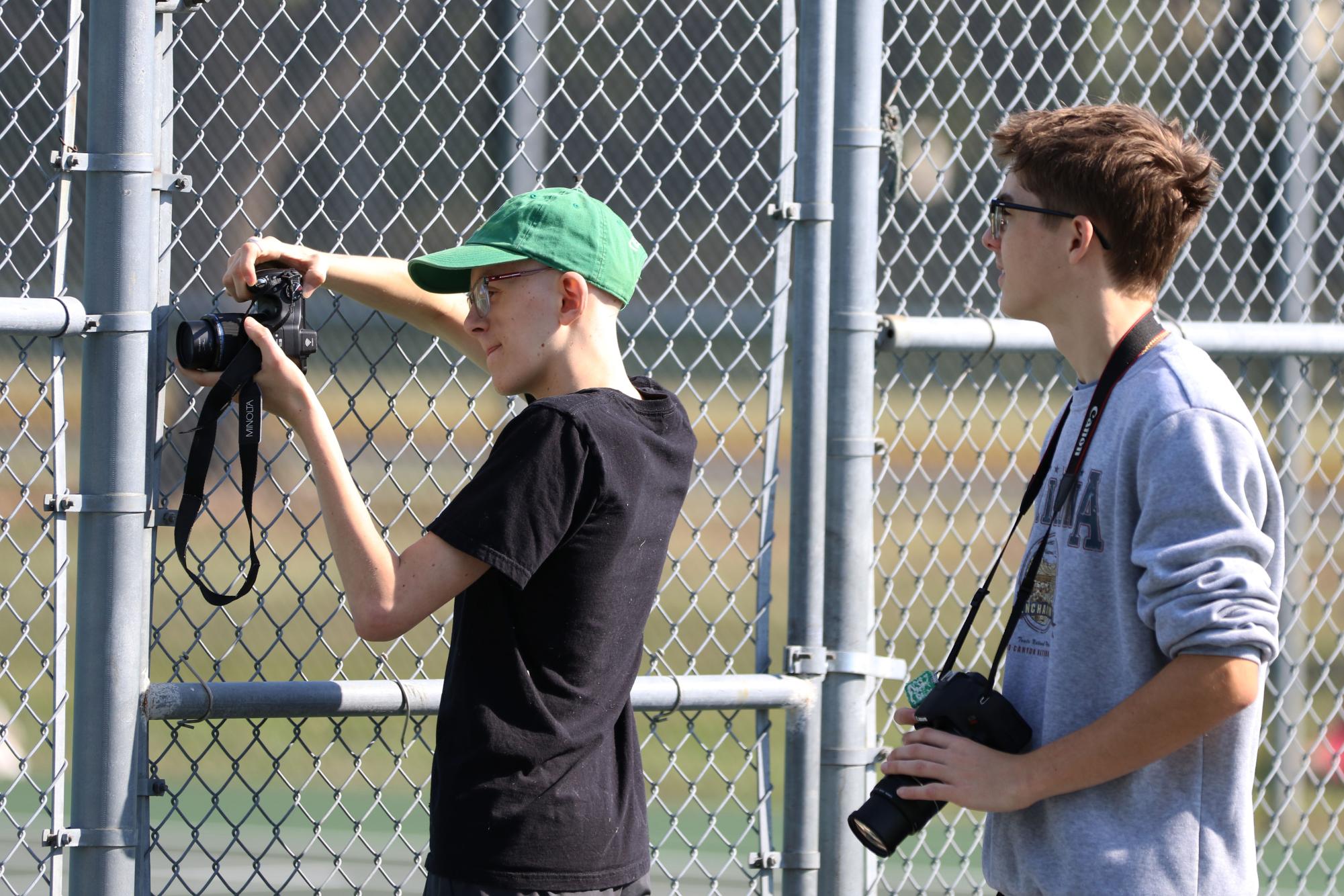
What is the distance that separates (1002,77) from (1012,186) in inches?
123

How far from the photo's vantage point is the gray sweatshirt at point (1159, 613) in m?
1.60

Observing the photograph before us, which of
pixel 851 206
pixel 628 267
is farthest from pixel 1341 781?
pixel 628 267

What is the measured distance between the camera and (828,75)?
9.04 ft

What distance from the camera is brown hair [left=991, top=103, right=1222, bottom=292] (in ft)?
5.87

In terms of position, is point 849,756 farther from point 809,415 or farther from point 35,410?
point 35,410

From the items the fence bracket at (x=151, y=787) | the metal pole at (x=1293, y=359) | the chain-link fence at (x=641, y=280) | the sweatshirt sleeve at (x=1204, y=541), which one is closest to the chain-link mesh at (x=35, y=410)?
the chain-link fence at (x=641, y=280)

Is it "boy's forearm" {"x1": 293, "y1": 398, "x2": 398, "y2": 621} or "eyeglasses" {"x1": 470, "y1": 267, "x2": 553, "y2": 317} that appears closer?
"boy's forearm" {"x1": 293, "y1": 398, "x2": 398, "y2": 621}

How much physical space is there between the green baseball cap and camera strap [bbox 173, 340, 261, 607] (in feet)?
1.01

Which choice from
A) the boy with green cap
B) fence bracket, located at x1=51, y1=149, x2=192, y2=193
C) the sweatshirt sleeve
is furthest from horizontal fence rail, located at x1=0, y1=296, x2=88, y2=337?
the sweatshirt sleeve

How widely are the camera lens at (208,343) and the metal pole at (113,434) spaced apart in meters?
0.27

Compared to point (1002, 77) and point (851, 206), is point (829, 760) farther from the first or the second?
point (1002, 77)

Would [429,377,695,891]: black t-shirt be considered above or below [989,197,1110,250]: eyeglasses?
below

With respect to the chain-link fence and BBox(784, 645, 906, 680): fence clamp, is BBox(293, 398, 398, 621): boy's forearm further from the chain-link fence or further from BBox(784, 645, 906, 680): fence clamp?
BBox(784, 645, 906, 680): fence clamp

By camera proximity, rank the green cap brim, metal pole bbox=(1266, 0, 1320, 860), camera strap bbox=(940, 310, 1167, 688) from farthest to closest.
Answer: metal pole bbox=(1266, 0, 1320, 860) → the green cap brim → camera strap bbox=(940, 310, 1167, 688)
